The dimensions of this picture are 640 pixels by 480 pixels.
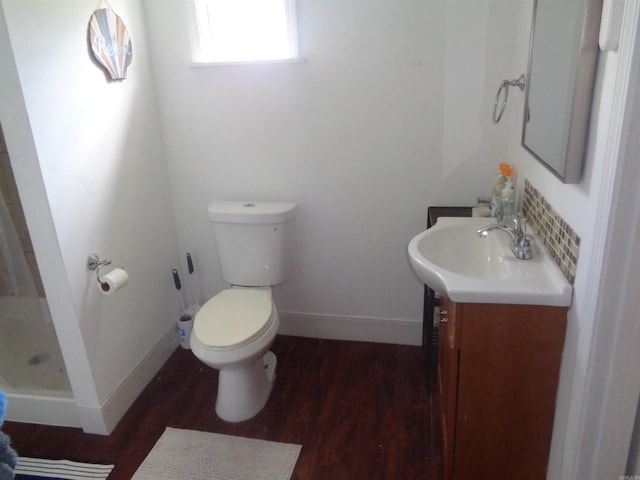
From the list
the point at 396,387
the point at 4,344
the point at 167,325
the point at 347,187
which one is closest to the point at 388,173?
the point at 347,187

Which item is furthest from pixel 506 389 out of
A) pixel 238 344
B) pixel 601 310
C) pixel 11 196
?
pixel 11 196

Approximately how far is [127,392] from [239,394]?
53cm

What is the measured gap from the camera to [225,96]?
229 cm

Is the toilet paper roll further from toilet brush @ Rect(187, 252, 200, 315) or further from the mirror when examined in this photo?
the mirror

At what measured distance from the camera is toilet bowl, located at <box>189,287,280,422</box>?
1.91m

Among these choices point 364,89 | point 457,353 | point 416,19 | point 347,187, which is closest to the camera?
point 457,353

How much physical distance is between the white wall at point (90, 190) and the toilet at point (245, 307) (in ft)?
1.11

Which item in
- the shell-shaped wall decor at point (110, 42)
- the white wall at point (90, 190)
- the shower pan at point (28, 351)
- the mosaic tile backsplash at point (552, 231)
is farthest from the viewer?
the shower pan at point (28, 351)

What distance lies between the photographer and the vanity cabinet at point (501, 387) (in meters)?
1.32

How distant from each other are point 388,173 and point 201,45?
1.07 metres

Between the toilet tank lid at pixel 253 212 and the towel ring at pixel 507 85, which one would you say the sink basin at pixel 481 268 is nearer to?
the towel ring at pixel 507 85

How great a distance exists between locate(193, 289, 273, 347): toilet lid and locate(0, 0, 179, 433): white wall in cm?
41

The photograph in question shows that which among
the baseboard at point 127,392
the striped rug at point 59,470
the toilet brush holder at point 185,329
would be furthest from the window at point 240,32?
the striped rug at point 59,470

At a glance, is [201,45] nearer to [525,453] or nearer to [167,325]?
[167,325]
